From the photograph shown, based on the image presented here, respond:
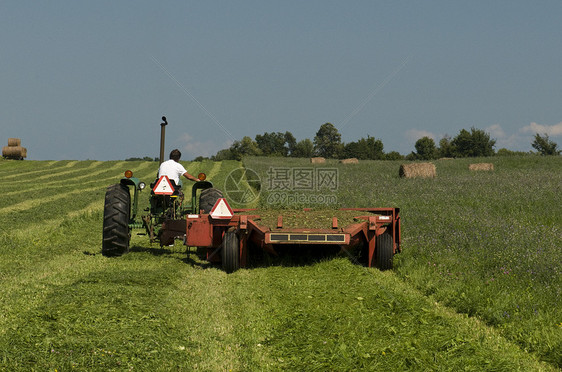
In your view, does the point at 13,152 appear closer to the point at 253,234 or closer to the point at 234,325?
the point at 253,234

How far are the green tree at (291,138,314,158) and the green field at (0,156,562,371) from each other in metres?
108

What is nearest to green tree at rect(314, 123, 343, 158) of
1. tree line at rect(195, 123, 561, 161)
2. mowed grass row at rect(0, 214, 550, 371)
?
tree line at rect(195, 123, 561, 161)

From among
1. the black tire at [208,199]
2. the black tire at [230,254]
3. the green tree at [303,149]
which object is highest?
the green tree at [303,149]

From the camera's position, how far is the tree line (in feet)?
313

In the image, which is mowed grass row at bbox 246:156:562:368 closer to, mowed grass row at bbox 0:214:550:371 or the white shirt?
mowed grass row at bbox 0:214:550:371

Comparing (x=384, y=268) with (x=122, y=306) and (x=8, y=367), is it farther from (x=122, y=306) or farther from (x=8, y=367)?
(x=8, y=367)

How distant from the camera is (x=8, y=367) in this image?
439 centimetres

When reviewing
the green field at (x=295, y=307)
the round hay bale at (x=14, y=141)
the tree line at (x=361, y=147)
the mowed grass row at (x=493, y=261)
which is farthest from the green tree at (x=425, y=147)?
the green field at (x=295, y=307)

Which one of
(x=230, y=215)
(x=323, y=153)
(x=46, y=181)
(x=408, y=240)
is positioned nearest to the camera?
(x=230, y=215)

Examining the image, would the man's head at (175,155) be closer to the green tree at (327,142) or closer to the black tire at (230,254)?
the black tire at (230,254)

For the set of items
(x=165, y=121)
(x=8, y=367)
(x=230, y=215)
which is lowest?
(x=8, y=367)

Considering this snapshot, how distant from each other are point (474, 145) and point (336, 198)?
86325mm

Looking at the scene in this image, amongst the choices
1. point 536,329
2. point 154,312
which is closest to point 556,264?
point 536,329

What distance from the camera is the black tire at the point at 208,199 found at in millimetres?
10828
